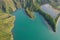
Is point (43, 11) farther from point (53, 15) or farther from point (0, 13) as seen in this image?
point (0, 13)

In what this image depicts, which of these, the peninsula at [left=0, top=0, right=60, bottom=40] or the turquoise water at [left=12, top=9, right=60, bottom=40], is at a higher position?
the peninsula at [left=0, top=0, right=60, bottom=40]

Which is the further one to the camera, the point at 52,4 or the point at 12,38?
the point at 52,4

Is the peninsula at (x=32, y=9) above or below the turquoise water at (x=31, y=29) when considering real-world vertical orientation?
above

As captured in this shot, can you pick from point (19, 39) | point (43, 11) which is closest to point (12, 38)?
point (19, 39)

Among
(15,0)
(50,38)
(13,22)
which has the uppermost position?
(15,0)

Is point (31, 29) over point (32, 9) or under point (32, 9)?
under

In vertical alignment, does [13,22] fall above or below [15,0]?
below
